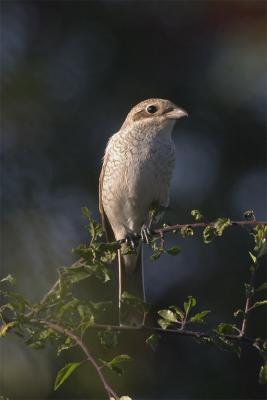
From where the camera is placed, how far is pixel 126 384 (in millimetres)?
5488

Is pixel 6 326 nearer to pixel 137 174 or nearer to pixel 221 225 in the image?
pixel 221 225

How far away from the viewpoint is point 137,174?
5.00 metres

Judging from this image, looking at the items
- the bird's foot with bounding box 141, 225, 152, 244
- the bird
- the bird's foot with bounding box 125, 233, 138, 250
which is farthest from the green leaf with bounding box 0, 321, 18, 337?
the bird

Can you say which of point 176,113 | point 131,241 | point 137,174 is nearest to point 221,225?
point 131,241

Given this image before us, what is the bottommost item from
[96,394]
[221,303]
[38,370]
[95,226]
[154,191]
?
[221,303]

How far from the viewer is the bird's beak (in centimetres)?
509

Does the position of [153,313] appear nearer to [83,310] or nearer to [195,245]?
[195,245]

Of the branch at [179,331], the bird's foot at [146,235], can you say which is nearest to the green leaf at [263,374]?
the branch at [179,331]

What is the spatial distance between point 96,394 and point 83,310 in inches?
98.4

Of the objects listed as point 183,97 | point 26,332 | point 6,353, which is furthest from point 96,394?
point 183,97

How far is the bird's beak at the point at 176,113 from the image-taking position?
200 inches

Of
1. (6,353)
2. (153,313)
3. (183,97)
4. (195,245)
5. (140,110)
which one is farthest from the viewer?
(183,97)

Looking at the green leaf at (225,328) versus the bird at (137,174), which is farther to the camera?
the bird at (137,174)

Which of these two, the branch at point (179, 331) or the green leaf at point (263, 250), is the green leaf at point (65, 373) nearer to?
the branch at point (179, 331)
